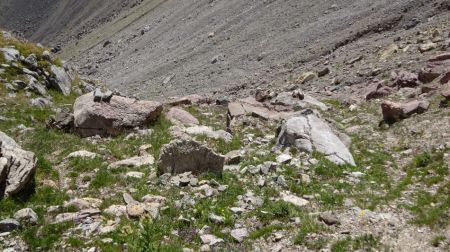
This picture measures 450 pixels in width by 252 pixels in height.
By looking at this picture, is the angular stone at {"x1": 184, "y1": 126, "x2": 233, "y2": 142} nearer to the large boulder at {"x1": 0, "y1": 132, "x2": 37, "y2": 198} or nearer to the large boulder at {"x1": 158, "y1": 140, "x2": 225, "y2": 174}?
the large boulder at {"x1": 158, "y1": 140, "x2": 225, "y2": 174}

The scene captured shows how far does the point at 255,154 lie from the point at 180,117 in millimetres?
6196

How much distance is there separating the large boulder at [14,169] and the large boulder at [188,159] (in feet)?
12.5

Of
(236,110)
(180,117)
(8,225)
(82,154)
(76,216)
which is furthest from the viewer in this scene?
(236,110)

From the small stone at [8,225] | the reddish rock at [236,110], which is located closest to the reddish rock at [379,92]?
the reddish rock at [236,110]

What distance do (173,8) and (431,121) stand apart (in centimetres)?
5702

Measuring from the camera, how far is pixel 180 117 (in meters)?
22.3

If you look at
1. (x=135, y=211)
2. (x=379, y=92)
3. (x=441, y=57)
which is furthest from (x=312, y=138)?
(x=441, y=57)

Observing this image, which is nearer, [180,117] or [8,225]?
[8,225]

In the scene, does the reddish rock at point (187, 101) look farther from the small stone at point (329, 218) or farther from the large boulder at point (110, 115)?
the small stone at point (329, 218)

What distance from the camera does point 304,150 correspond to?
16922 millimetres

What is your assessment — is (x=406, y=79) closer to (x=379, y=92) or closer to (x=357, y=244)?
(x=379, y=92)

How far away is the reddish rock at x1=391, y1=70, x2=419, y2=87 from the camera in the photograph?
936 inches

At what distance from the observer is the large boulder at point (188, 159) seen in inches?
594

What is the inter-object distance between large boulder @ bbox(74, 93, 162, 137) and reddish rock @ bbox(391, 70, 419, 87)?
40.0 feet
